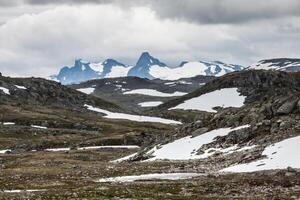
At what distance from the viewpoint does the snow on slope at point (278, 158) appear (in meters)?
61.9

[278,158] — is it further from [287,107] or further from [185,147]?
[185,147]

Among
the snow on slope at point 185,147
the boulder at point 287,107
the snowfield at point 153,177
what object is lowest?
the snowfield at point 153,177

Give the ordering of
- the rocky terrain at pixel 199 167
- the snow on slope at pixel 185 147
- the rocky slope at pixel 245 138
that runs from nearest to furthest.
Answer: the rocky terrain at pixel 199 167 < the rocky slope at pixel 245 138 < the snow on slope at pixel 185 147

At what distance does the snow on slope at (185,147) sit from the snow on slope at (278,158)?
857 inches

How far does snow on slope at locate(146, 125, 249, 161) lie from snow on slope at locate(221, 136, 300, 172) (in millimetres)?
21773

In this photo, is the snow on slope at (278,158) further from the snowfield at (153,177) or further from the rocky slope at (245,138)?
the snowfield at (153,177)

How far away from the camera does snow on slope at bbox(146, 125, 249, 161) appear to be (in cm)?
9312

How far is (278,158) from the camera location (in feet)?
211

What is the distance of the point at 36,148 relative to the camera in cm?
14638

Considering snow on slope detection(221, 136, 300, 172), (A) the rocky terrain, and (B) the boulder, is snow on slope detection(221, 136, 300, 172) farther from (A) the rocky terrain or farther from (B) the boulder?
(B) the boulder

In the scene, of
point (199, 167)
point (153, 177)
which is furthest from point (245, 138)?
point (153, 177)

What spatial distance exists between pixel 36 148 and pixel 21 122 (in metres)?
56.4

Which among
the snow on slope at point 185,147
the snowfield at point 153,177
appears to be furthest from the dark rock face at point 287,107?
the snowfield at point 153,177

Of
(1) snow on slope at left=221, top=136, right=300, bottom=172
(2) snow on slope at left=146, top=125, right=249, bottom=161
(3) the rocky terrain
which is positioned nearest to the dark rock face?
(3) the rocky terrain
